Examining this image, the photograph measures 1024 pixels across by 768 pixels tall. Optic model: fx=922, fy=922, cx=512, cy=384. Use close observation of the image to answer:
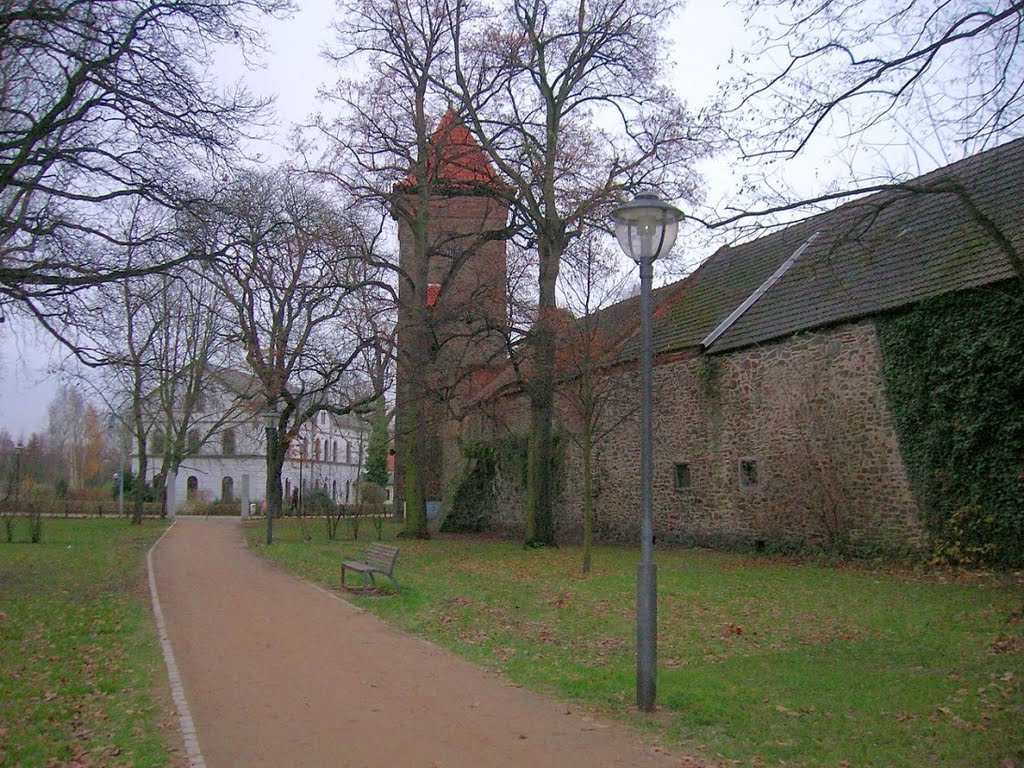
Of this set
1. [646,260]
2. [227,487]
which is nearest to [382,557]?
[646,260]

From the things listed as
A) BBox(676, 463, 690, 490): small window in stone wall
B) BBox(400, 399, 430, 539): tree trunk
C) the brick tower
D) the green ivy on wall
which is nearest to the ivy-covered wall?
BBox(676, 463, 690, 490): small window in stone wall

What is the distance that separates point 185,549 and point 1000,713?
76.6 ft

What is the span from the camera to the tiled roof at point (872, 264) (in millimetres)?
15008

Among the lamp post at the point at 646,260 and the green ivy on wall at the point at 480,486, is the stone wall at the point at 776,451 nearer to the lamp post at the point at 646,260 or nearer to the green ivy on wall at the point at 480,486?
the green ivy on wall at the point at 480,486

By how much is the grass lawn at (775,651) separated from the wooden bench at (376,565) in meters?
0.51

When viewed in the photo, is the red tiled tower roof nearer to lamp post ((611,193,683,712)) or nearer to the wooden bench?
→ the wooden bench

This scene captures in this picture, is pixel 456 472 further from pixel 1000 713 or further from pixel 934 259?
pixel 1000 713

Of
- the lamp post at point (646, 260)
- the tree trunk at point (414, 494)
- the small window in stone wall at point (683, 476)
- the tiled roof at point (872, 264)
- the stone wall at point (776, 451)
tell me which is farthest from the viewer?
the tree trunk at point (414, 494)

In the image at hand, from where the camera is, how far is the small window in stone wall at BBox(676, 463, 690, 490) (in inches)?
924

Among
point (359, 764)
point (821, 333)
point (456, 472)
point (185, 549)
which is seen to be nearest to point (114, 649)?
point (359, 764)

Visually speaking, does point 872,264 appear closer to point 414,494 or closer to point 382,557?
point 382,557

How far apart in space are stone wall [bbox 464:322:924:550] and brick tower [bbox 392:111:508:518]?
14.1 feet

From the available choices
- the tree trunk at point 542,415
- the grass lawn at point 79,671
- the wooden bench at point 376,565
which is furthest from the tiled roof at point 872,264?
the grass lawn at point 79,671

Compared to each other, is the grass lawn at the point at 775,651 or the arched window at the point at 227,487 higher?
the arched window at the point at 227,487
